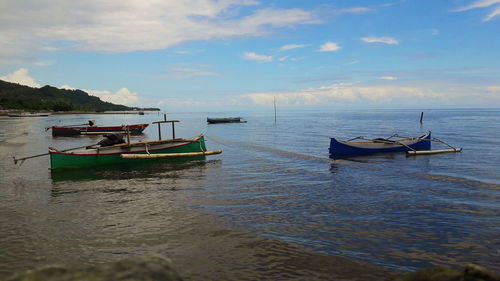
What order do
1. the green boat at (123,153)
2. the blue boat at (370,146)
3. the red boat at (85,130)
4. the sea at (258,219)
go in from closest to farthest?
the sea at (258,219) → the green boat at (123,153) → the blue boat at (370,146) → the red boat at (85,130)

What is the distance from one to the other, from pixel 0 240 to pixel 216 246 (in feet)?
22.7

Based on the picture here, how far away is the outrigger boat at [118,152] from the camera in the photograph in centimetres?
2253

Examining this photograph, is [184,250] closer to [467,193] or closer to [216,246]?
[216,246]

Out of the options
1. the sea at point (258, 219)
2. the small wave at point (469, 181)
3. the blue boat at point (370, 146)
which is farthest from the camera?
the blue boat at point (370, 146)

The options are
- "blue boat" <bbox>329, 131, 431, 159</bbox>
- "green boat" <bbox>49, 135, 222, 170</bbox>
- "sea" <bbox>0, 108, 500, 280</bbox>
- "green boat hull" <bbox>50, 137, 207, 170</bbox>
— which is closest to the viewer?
"sea" <bbox>0, 108, 500, 280</bbox>

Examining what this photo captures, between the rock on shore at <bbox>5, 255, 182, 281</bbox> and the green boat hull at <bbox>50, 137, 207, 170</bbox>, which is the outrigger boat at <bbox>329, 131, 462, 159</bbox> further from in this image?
the rock on shore at <bbox>5, 255, 182, 281</bbox>

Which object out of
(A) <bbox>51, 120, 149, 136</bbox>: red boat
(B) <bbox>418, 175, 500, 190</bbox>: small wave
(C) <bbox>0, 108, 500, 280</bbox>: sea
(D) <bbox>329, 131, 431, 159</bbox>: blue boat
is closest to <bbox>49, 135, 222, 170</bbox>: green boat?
(C) <bbox>0, 108, 500, 280</bbox>: sea

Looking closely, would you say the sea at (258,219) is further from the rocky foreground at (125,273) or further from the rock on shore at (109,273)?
the rock on shore at (109,273)

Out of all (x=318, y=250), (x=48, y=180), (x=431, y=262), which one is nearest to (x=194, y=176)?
(x=48, y=180)

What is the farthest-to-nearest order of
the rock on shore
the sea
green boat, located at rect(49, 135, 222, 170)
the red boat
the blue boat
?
the red boat, the blue boat, green boat, located at rect(49, 135, 222, 170), the sea, the rock on shore

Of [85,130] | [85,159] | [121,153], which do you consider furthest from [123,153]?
[85,130]

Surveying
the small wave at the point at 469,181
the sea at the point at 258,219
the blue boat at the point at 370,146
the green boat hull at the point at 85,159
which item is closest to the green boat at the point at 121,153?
the green boat hull at the point at 85,159

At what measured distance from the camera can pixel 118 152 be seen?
24.0 metres

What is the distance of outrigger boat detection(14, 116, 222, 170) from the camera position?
887 inches
